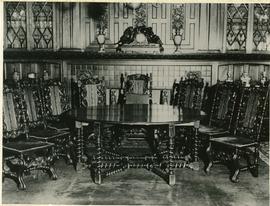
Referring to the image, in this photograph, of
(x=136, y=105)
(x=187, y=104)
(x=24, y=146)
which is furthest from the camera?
(x=187, y=104)

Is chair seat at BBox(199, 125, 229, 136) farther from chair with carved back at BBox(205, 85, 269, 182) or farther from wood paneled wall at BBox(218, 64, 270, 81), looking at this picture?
wood paneled wall at BBox(218, 64, 270, 81)

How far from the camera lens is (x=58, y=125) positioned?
14.8ft

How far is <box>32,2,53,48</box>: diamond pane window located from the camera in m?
6.17

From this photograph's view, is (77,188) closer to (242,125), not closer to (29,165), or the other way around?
(29,165)

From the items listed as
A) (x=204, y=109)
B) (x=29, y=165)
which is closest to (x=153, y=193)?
(x=29, y=165)

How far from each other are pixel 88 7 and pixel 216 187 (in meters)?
3.74

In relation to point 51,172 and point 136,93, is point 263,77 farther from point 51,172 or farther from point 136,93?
point 51,172

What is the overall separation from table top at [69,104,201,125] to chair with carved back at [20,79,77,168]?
1.34ft

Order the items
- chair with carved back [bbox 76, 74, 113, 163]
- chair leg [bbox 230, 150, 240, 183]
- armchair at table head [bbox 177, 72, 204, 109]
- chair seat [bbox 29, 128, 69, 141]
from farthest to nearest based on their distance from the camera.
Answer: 1. armchair at table head [bbox 177, 72, 204, 109]
2. chair with carved back [bbox 76, 74, 113, 163]
3. chair seat [bbox 29, 128, 69, 141]
4. chair leg [bbox 230, 150, 240, 183]

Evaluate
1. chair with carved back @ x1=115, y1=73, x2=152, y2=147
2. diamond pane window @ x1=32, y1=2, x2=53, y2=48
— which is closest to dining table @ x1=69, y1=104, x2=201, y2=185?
chair with carved back @ x1=115, y1=73, x2=152, y2=147

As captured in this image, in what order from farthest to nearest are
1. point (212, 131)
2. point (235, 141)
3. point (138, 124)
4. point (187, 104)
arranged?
point (187, 104) → point (212, 131) → point (235, 141) → point (138, 124)

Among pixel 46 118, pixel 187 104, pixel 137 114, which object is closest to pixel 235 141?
pixel 137 114

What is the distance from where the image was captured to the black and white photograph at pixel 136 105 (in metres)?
3.52

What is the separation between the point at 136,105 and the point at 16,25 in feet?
9.52
